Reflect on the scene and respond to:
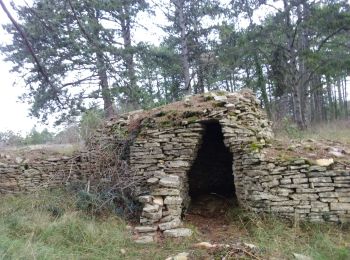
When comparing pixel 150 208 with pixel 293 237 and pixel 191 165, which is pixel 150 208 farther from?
pixel 293 237

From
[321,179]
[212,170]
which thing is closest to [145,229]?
[321,179]

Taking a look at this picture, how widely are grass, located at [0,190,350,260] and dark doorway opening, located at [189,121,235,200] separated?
1.91m

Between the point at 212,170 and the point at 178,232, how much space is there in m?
2.93

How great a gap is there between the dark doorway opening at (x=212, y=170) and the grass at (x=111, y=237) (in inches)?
75.4

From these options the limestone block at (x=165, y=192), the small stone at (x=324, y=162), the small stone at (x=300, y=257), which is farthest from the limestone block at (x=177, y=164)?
the small stone at (x=300, y=257)

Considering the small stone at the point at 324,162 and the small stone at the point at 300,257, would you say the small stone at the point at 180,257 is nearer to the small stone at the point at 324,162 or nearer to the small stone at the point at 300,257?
the small stone at the point at 300,257

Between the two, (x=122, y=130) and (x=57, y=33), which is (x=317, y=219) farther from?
(x=57, y=33)

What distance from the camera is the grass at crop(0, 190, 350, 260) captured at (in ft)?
12.2

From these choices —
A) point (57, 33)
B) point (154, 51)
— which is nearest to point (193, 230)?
point (57, 33)

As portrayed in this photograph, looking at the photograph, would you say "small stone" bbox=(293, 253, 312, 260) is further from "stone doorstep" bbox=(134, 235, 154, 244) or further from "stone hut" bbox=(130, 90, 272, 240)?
"stone doorstep" bbox=(134, 235, 154, 244)

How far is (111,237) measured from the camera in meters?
4.34

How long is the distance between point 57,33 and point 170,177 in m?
2.79

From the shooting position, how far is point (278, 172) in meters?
4.98

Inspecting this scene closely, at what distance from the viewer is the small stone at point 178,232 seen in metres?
4.54
